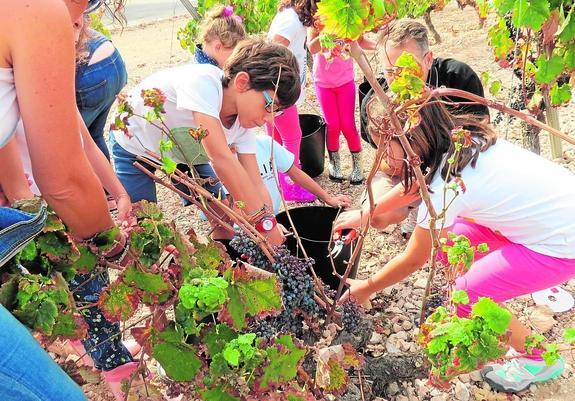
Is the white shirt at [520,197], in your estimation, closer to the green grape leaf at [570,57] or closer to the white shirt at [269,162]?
the green grape leaf at [570,57]

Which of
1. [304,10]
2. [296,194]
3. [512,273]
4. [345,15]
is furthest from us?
[296,194]

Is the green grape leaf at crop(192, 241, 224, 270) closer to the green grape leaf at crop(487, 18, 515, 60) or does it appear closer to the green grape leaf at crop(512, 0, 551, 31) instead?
the green grape leaf at crop(512, 0, 551, 31)

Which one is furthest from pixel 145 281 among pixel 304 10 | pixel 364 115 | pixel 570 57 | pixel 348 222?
pixel 304 10

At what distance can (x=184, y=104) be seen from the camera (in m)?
1.94

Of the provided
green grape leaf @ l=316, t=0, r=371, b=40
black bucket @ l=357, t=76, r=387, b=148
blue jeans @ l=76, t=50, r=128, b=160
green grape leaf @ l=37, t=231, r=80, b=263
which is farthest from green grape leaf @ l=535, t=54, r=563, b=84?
green grape leaf @ l=37, t=231, r=80, b=263

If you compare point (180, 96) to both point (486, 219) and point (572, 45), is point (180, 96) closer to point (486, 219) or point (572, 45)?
point (486, 219)

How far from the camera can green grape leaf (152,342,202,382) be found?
1129 millimetres

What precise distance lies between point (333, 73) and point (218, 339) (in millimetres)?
2504

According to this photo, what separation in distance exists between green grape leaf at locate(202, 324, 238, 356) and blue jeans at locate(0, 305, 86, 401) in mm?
296

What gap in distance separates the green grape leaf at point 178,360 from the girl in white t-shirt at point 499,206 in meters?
0.86

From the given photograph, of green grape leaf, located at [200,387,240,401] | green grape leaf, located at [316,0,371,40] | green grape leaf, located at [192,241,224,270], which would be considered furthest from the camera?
green grape leaf, located at [192,241,224,270]

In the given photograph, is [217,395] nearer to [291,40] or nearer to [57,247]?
[57,247]

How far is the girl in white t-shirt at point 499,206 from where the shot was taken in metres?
1.71

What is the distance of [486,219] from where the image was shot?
181 centimetres
